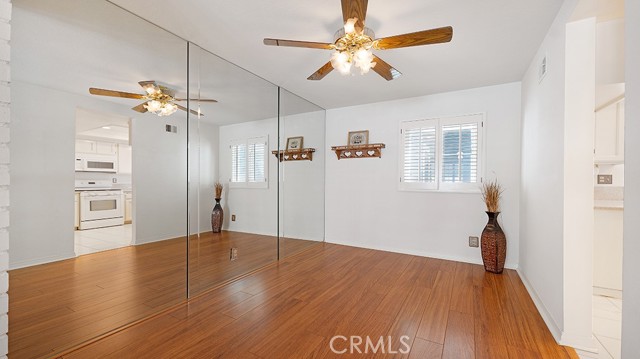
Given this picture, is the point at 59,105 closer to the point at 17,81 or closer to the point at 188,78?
the point at 17,81

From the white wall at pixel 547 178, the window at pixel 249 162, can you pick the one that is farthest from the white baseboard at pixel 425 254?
the window at pixel 249 162

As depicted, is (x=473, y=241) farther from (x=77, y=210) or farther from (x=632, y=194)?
(x=77, y=210)

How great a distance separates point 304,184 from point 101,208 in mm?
2630

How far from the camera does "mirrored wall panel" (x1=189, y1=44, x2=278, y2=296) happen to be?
98.0 inches

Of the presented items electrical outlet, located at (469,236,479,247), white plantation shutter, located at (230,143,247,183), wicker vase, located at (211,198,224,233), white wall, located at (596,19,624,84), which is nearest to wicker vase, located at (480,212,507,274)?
electrical outlet, located at (469,236,479,247)

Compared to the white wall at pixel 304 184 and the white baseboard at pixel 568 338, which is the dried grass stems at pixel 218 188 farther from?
the white baseboard at pixel 568 338

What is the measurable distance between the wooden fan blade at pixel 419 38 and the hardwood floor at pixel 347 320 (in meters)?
2.14

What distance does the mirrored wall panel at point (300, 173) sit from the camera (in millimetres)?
3732

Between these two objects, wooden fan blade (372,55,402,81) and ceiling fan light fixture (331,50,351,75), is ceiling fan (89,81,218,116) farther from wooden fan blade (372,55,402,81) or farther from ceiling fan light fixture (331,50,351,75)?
wooden fan blade (372,55,402,81)

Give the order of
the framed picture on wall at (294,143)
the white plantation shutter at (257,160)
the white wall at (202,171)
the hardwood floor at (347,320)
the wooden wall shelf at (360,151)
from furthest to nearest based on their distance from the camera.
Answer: the wooden wall shelf at (360,151) < the framed picture on wall at (294,143) < the white plantation shutter at (257,160) < the white wall at (202,171) < the hardwood floor at (347,320)

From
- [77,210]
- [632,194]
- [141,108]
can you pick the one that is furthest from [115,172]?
[632,194]

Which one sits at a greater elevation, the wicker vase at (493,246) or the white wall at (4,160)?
the white wall at (4,160)

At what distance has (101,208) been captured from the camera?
76.4 inches

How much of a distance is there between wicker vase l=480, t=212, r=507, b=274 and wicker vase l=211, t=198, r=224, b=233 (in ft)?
10.5
